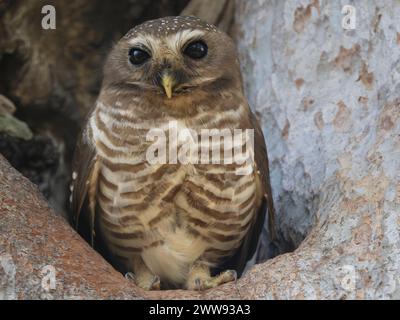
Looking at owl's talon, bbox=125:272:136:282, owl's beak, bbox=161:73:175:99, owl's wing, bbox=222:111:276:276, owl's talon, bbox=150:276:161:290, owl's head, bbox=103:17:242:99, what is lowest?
owl's talon, bbox=150:276:161:290

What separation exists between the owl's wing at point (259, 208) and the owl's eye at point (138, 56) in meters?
0.55

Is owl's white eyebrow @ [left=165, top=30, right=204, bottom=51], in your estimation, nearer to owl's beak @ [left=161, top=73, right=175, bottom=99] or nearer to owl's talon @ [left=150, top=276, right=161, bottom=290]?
owl's beak @ [left=161, top=73, right=175, bottom=99]

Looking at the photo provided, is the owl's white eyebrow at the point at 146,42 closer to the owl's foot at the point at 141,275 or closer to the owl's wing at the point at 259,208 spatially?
the owl's wing at the point at 259,208

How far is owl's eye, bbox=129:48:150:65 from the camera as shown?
379 cm

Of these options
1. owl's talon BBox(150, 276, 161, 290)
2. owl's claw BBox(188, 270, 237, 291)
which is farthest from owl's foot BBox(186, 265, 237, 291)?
owl's talon BBox(150, 276, 161, 290)

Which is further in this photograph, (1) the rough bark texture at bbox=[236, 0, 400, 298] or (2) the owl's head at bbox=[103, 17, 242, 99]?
(2) the owl's head at bbox=[103, 17, 242, 99]

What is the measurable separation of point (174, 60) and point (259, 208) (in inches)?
32.0

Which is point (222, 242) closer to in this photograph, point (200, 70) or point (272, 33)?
point (200, 70)

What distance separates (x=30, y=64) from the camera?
4633 millimetres

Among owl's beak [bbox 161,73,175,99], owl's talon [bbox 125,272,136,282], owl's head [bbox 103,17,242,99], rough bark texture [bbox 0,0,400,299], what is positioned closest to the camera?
rough bark texture [bbox 0,0,400,299]

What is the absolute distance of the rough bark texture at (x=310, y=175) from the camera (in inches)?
124

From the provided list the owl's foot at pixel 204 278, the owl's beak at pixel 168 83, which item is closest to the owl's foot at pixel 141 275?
the owl's foot at pixel 204 278

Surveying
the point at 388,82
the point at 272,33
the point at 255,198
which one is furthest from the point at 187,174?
the point at 272,33

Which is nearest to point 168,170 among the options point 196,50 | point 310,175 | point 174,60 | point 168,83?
point 168,83
